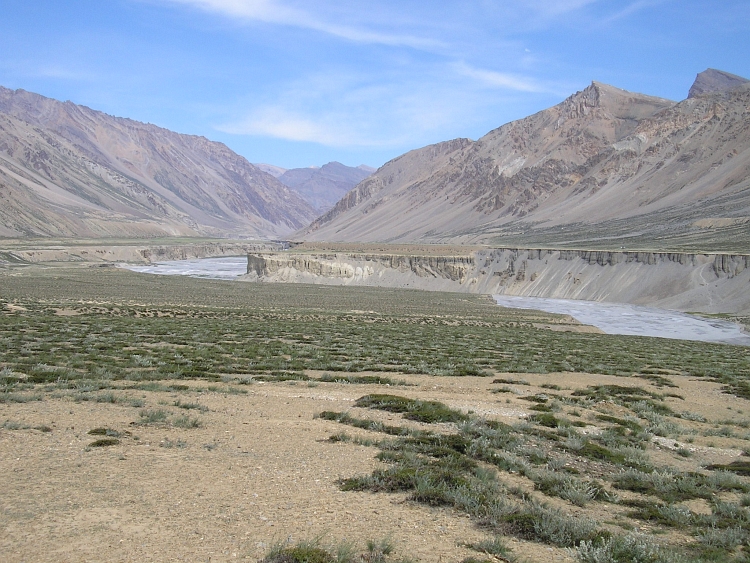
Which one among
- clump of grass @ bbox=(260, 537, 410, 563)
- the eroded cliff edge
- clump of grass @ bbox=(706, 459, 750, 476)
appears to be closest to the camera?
clump of grass @ bbox=(260, 537, 410, 563)

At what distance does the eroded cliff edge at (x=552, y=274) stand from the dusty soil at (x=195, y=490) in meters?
59.5

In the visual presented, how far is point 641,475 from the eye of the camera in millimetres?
10602

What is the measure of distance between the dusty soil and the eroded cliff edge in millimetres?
59548

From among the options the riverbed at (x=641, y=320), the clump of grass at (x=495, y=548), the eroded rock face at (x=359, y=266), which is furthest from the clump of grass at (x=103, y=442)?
the eroded rock face at (x=359, y=266)

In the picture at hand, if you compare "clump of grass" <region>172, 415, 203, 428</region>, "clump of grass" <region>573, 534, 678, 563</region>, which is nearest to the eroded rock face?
"clump of grass" <region>172, 415, 203, 428</region>

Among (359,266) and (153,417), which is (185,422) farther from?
(359,266)

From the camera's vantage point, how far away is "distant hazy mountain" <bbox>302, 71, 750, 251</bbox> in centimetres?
12031

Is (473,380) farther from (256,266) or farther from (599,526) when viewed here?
(256,266)

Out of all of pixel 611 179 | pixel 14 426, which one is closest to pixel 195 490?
pixel 14 426

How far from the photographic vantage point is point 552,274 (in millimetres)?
83500

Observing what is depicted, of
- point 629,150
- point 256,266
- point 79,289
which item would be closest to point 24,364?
point 79,289

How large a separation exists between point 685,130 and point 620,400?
6203 inches

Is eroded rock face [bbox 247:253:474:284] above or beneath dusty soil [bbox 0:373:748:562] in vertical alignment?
above

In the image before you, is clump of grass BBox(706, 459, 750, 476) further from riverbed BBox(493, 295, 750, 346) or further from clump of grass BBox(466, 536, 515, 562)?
riverbed BBox(493, 295, 750, 346)
